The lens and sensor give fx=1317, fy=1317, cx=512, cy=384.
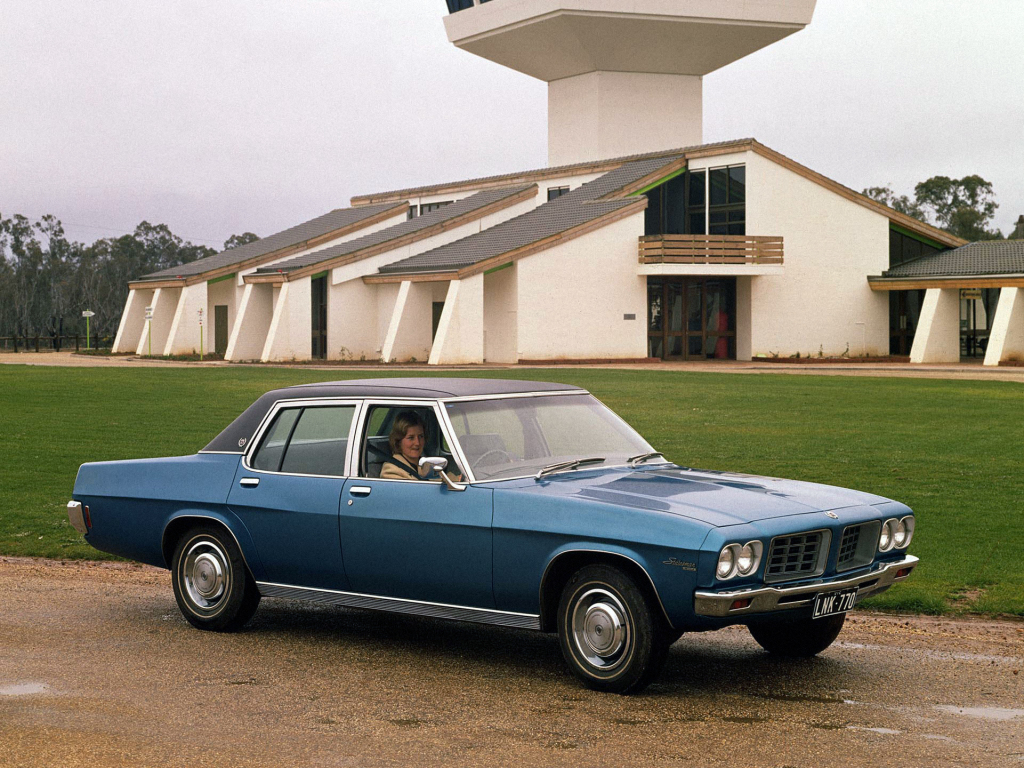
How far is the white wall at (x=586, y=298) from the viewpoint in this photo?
158 feet

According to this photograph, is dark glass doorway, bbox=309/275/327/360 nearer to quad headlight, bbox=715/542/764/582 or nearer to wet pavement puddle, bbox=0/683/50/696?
wet pavement puddle, bbox=0/683/50/696

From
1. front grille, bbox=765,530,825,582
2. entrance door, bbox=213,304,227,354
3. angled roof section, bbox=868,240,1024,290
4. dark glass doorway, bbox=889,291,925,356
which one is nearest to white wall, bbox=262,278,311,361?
entrance door, bbox=213,304,227,354

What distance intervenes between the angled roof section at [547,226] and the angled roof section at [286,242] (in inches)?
336

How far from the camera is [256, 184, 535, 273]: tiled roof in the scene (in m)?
55.8

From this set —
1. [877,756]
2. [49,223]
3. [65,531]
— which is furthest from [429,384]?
[49,223]

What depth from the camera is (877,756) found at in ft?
18.0

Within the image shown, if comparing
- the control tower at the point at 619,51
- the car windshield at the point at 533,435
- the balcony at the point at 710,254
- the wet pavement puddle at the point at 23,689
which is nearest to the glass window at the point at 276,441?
the car windshield at the point at 533,435

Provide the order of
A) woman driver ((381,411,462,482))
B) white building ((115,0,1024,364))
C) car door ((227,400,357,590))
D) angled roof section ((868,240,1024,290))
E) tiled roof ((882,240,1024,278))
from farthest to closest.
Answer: tiled roof ((882,240,1024,278))
white building ((115,0,1024,364))
angled roof section ((868,240,1024,290))
car door ((227,400,357,590))
woman driver ((381,411,462,482))

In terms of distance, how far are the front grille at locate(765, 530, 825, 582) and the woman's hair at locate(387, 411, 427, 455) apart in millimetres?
2264

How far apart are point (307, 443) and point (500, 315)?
40807 millimetres

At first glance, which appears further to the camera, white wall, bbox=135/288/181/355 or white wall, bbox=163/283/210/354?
white wall, bbox=135/288/181/355

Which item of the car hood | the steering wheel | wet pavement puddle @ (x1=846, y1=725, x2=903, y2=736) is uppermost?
the steering wheel

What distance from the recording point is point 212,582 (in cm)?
815

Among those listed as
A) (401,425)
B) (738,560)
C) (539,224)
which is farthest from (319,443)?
(539,224)
